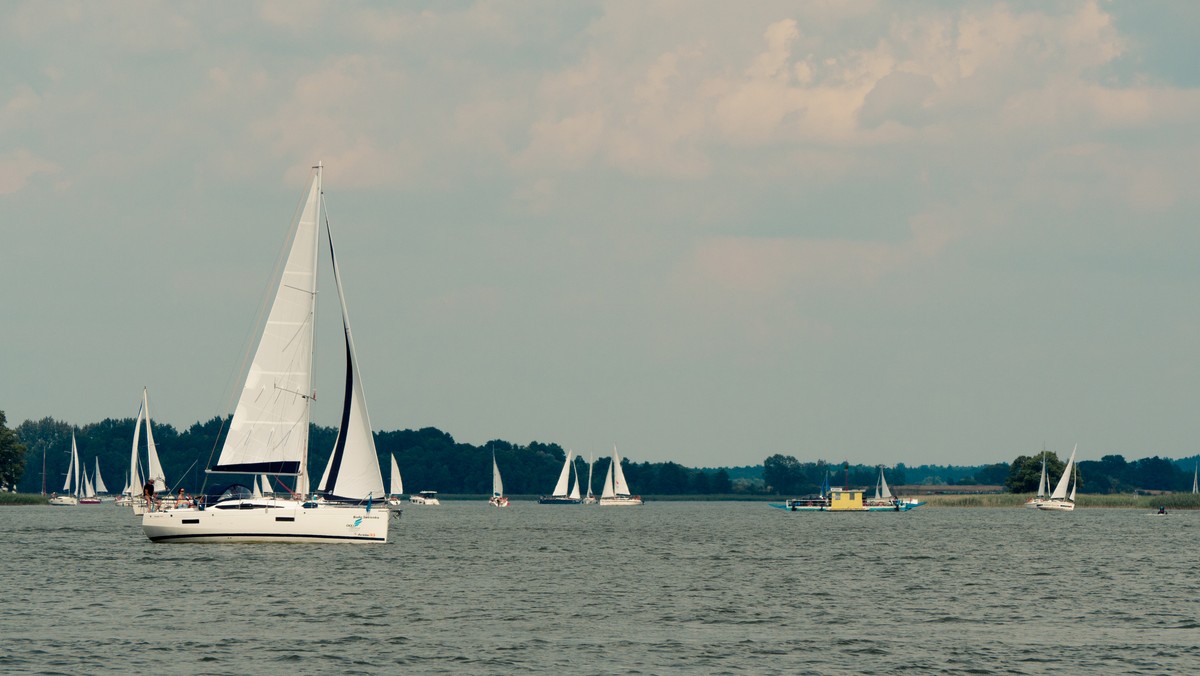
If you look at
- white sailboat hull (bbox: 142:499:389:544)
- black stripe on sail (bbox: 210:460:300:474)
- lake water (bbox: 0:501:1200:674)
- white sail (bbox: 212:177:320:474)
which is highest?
white sail (bbox: 212:177:320:474)

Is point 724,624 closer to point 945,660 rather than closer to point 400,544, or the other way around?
point 945,660

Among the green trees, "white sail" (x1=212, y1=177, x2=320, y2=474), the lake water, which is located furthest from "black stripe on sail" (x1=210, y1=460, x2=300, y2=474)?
the green trees

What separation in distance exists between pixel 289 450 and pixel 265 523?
421 centimetres

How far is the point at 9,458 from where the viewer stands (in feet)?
584

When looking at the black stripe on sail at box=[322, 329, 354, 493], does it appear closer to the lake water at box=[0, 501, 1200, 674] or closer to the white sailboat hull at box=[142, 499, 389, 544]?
the white sailboat hull at box=[142, 499, 389, 544]

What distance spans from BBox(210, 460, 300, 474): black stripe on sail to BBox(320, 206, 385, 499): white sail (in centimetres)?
191

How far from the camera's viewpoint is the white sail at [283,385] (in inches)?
2800

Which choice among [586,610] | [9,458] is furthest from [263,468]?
[9,458]

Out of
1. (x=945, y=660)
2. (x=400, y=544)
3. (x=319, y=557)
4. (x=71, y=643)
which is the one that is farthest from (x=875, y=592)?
(x=400, y=544)

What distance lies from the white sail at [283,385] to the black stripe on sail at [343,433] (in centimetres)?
171

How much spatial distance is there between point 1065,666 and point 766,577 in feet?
92.4

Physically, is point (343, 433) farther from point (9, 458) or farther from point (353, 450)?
point (9, 458)

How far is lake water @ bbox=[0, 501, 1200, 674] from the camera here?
3747 centimetres

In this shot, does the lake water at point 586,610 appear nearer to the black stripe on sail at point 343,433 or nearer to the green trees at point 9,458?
the black stripe on sail at point 343,433
